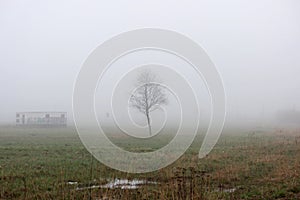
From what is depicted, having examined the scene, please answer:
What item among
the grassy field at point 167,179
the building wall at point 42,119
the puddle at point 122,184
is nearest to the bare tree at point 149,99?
the grassy field at point 167,179

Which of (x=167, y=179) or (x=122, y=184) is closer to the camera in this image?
(x=122, y=184)

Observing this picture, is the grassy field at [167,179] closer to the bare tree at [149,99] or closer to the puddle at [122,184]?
the puddle at [122,184]

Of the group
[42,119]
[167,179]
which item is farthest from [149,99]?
[42,119]

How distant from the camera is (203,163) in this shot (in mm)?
18438

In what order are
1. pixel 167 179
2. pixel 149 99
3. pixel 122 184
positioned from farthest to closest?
pixel 149 99
pixel 167 179
pixel 122 184

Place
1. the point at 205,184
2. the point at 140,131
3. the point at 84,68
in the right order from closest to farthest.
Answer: the point at 205,184
the point at 84,68
the point at 140,131

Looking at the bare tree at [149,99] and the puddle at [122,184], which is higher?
the bare tree at [149,99]

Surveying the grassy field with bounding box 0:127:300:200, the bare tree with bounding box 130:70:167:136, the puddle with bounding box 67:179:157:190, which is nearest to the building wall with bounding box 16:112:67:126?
the bare tree with bounding box 130:70:167:136

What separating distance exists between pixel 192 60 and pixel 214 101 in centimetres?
261

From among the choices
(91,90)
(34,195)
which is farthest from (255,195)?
(91,90)

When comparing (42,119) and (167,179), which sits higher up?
(42,119)

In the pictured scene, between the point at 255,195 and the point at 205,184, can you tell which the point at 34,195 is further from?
the point at 255,195

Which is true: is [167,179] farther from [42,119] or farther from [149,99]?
[42,119]

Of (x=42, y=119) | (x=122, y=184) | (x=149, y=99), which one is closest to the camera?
(x=122, y=184)
